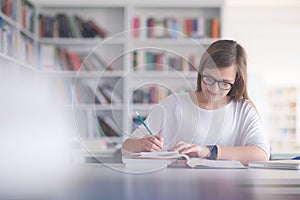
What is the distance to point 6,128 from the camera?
56cm

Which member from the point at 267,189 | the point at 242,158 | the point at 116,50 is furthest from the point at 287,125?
the point at 267,189

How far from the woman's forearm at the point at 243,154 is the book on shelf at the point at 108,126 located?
15.7 inches

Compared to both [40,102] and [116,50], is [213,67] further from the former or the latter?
[116,50]

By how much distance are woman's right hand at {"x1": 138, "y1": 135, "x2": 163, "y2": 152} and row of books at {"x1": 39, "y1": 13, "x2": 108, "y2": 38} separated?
391cm

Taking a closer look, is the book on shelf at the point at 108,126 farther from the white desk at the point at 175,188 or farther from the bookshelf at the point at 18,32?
the bookshelf at the point at 18,32

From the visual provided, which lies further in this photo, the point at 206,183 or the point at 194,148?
the point at 194,148

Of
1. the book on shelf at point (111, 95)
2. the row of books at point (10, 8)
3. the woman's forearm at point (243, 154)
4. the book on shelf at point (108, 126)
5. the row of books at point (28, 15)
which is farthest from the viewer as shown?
the row of books at point (28, 15)

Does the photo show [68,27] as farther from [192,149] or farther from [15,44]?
[192,149]

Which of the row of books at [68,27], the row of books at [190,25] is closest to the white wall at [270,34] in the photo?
the row of books at [190,25]

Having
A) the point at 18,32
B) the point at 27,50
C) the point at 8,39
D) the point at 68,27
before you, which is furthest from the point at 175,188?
the point at 68,27

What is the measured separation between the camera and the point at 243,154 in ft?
4.08

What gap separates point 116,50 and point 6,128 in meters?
4.21

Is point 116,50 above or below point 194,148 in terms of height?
above

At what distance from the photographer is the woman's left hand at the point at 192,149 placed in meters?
0.97
